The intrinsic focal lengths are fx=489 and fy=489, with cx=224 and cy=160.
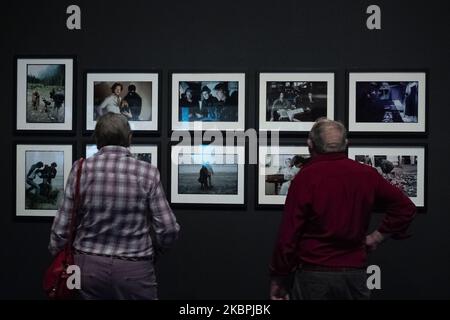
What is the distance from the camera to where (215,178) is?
3660 mm

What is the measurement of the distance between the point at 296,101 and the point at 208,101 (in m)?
0.65

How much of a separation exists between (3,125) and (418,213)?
3.21m

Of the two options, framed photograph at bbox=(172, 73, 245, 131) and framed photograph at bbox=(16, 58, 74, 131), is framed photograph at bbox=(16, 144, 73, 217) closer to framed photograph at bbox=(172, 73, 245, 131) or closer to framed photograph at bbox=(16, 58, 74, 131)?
framed photograph at bbox=(16, 58, 74, 131)

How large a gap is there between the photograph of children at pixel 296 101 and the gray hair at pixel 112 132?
53.0 inches

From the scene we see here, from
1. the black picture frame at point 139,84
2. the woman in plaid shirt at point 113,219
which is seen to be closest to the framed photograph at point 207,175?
the black picture frame at point 139,84

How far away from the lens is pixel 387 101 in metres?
3.60

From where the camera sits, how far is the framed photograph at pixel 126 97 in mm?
3672

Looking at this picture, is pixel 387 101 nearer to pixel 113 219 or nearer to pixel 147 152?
pixel 147 152

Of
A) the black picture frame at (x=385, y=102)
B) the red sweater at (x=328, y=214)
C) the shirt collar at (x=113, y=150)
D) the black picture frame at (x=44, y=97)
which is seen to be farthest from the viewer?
the black picture frame at (x=44, y=97)

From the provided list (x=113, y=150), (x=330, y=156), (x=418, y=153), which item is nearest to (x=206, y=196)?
(x=113, y=150)

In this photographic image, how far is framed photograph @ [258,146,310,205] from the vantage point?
364cm

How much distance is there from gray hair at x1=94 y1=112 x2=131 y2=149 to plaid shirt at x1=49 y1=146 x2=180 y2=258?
1.3 inches

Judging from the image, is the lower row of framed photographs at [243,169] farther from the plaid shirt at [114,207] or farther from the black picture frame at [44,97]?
the plaid shirt at [114,207]

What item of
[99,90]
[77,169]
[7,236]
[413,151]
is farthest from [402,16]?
[7,236]
